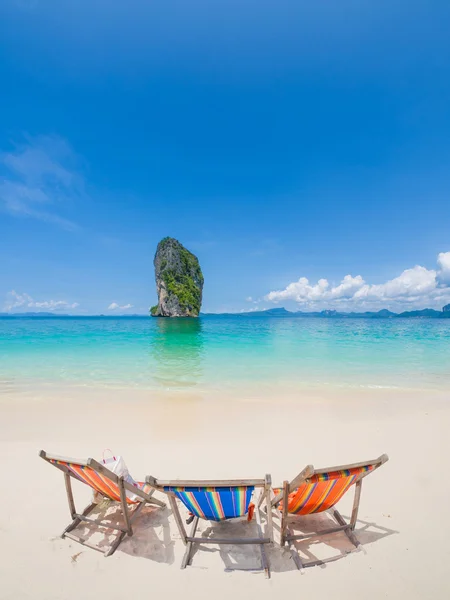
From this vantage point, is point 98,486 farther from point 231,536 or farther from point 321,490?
point 321,490

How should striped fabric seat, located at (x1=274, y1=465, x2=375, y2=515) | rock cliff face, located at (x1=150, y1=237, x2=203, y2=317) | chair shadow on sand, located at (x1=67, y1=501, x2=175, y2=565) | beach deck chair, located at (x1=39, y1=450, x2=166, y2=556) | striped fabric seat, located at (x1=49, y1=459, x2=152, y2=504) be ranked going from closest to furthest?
striped fabric seat, located at (x1=274, y1=465, x2=375, y2=515) < beach deck chair, located at (x1=39, y1=450, x2=166, y2=556) < striped fabric seat, located at (x1=49, y1=459, x2=152, y2=504) < chair shadow on sand, located at (x1=67, y1=501, x2=175, y2=565) < rock cliff face, located at (x1=150, y1=237, x2=203, y2=317)

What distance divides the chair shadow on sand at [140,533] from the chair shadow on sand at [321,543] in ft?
3.60

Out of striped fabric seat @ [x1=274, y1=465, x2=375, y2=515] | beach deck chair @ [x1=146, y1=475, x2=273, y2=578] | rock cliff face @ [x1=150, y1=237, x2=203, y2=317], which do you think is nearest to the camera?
beach deck chair @ [x1=146, y1=475, x2=273, y2=578]

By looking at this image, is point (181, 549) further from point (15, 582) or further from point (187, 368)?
point (187, 368)

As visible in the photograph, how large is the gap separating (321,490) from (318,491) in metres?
0.03

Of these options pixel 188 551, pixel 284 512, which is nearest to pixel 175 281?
pixel 188 551

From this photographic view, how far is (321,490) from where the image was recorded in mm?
2781

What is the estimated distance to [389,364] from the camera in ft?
46.4

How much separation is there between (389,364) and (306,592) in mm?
13684

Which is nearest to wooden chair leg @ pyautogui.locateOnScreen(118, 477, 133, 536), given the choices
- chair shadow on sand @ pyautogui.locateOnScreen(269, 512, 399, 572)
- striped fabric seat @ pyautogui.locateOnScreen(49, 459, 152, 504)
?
striped fabric seat @ pyautogui.locateOnScreen(49, 459, 152, 504)

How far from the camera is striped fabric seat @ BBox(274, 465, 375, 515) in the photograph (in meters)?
2.60

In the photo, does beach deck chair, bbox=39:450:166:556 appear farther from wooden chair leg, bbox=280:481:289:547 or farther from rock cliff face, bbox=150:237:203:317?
rock cliff face, bbox=150:237:203:317

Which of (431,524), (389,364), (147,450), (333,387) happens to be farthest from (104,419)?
(389,364)

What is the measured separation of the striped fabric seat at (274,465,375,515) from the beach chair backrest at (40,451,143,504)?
174 centimetres
